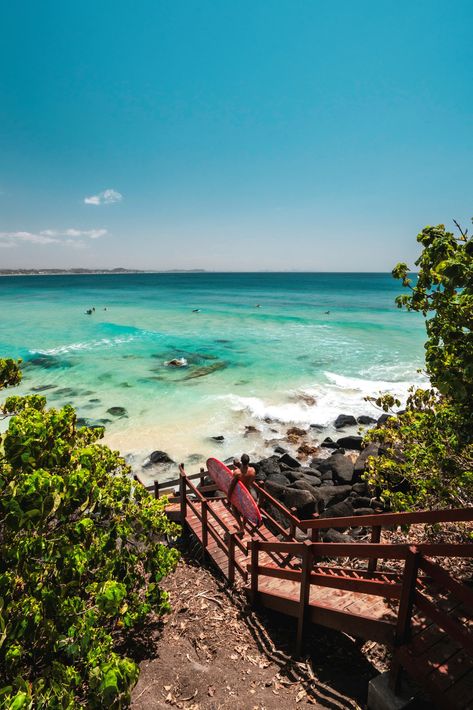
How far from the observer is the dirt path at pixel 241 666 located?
4.83 m

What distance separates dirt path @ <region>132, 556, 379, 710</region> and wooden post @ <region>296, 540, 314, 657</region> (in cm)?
29

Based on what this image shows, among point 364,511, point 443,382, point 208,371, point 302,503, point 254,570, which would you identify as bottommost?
point 364,511

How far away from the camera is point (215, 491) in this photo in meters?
12.5

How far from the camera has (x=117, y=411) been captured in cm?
2106

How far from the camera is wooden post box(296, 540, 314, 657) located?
5.14 metres

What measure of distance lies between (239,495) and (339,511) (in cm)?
425

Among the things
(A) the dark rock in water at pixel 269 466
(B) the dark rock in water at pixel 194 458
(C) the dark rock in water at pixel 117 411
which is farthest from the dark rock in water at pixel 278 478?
(C) the dark rock in water at pixel 117 411

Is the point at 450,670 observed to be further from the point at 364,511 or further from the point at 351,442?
the point at 351,442

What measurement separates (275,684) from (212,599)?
2435 mm

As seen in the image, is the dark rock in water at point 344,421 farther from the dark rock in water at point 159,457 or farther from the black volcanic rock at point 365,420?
the dark rock in water at point 159,457

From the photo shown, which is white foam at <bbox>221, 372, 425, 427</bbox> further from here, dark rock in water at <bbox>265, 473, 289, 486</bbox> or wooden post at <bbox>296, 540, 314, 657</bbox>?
wooden post at <bbox>296, 540, 314, 657</bbox>

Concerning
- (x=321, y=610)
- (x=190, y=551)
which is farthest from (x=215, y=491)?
(x=321, y=610)

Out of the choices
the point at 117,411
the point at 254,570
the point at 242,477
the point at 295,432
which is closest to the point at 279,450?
the point at 295,432

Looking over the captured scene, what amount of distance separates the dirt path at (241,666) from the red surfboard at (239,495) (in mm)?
1619
